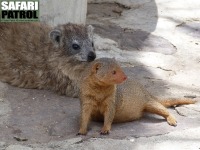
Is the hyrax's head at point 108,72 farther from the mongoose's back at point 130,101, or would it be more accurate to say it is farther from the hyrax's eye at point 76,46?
the hyrax's eye at point 76,46

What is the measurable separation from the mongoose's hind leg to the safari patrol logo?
1.82 meters

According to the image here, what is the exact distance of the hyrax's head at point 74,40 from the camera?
216 inches

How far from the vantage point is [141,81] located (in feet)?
18.8

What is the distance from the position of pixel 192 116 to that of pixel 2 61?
6.58ft

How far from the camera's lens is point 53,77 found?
5648 mm

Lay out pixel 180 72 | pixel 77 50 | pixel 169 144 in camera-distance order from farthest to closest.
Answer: pixel 180 72 < pixel 77 50 < pixel 169 144

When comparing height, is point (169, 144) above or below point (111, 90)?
below

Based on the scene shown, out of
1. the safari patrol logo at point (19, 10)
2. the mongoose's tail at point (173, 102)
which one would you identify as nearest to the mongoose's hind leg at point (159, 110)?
the mongoose's tail at point (173, 102)

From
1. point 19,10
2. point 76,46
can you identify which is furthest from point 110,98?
point 19,10

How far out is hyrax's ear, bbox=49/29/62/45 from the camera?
218 inches

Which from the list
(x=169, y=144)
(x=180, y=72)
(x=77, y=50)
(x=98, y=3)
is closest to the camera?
(x=169, y=144)

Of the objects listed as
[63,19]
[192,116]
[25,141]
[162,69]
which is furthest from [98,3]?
[25,141]

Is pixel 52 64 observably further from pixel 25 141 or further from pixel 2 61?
pixel 25 141

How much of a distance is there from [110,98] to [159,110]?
A: 1.74 feet
